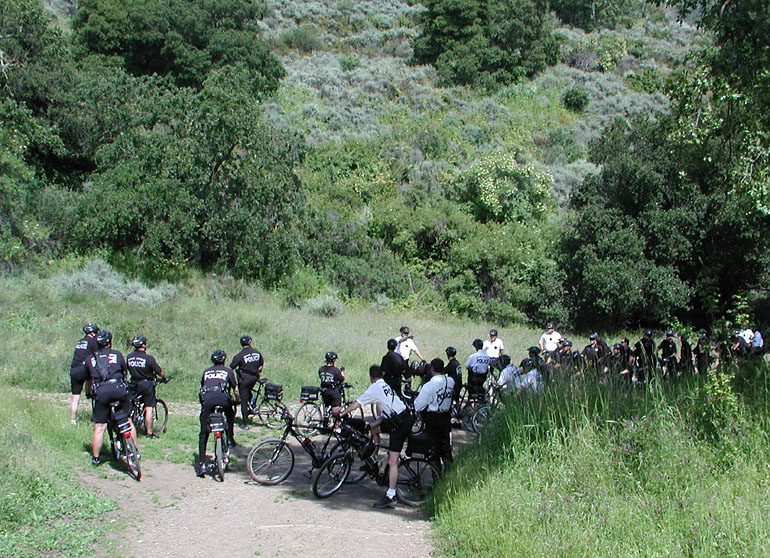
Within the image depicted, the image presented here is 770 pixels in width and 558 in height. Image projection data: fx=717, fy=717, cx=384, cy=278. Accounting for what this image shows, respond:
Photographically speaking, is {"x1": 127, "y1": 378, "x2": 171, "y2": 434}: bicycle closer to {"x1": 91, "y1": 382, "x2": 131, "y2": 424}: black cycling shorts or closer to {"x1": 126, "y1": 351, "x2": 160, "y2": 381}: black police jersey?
{"x1": 126, "y1": 351, "x2": 160, "y2": 381}: black police jersey

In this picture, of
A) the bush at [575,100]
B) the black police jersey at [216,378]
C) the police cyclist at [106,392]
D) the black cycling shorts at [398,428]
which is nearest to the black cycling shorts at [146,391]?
the police cyclist at [106,392]

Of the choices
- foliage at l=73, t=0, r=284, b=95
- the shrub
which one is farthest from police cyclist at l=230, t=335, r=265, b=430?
foliage at l=73, t=0, r=284, b=95

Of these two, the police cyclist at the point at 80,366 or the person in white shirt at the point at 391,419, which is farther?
the police cyclist at the point at 80,366

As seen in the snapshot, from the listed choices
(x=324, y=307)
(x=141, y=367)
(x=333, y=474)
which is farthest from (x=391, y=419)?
(x=324, y=307)

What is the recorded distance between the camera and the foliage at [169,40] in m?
39.4

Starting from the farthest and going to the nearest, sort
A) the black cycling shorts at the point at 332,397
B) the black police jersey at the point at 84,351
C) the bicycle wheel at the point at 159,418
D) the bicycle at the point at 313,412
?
the bicycle wheel at the point at 159,418 < the black cycling shorts at the point at 332,397 < the black police jersey at the point at 84,351 < the bicycle at the point at 313,412

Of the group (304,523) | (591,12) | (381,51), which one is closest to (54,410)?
(304,523)

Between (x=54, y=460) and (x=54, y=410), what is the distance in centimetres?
298

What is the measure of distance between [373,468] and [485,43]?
138 feet

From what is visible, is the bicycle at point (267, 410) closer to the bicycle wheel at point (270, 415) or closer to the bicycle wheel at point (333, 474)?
the bicycle wheel at point (270, 415)

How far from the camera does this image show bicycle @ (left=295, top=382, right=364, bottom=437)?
1047cm

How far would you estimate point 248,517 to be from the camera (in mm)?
8523

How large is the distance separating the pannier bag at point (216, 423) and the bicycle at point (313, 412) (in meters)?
1.28

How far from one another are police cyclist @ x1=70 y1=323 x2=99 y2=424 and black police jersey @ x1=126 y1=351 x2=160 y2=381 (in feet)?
2.32
